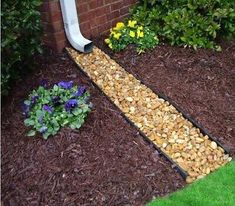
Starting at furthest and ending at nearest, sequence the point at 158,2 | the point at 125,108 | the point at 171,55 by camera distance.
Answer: the point at 158,2
the point at 171,55
the point at 125,108

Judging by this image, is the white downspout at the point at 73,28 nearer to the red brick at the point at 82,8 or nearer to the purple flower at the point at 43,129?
the red brick at the point at 82,8

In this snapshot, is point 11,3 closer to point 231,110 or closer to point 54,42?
point 54,42

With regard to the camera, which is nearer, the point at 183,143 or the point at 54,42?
the point at 183,143

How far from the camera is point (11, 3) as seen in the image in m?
3.50

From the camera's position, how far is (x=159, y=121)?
3.81 metres

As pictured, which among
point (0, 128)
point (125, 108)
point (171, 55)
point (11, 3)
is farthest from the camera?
point (171, 55)

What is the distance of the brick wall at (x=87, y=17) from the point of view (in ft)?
14.4

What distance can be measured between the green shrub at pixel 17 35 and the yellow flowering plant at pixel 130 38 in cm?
102

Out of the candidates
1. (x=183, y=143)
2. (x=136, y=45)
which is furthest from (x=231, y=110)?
(x=136, y=45)

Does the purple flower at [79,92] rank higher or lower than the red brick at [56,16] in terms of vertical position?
lower

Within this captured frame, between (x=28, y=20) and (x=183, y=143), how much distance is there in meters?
1.65

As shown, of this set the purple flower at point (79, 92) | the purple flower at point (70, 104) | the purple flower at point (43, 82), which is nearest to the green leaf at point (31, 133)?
the purple flower at point (70, 104)

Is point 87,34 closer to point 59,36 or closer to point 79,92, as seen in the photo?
point 59,36

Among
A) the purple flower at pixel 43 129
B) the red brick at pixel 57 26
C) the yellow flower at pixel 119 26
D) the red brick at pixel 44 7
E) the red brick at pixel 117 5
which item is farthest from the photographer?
the red brick at pixel 117 5
